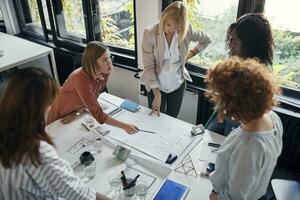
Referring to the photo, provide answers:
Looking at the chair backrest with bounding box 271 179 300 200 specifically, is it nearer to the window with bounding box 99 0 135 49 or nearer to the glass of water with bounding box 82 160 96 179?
the glass of water with bounding box 82 160 96 179

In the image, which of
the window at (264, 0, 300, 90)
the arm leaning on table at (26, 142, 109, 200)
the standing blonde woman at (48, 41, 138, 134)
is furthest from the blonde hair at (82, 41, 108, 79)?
the window at (264, 0, 300, 90)

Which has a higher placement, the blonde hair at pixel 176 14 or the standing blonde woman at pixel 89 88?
the blonde hair at pixel 176 14

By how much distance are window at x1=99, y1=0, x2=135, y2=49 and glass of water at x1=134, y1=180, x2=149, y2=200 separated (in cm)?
171

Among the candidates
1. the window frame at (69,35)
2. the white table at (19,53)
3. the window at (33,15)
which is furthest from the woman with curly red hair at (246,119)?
the window at (33,15)

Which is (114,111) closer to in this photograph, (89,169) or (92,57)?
(92,57)

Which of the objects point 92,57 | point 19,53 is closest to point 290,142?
point 92,57

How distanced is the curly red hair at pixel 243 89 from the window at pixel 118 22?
180 cm

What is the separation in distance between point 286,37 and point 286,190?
3.50 feet

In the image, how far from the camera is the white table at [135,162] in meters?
1.36

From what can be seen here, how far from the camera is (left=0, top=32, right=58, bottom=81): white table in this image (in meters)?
2.70

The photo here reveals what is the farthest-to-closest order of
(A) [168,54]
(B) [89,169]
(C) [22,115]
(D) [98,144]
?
(A) [168,54] < (D) [98,144] < (B) [89,169] < (C) [22,115]

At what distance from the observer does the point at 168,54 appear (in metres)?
1.90

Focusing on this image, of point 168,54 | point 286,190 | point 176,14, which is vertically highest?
point 176,14

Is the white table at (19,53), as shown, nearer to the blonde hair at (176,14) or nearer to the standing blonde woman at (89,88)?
the standing blonde woman at (89,88)
